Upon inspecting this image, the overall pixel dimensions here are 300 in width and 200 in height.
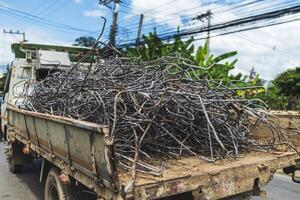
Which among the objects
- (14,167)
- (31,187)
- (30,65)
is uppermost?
(30,65)

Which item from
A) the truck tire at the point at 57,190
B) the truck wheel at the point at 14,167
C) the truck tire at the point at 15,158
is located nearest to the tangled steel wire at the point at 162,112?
the truck tire at the point at 57,190

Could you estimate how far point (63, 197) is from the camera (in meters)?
3.77

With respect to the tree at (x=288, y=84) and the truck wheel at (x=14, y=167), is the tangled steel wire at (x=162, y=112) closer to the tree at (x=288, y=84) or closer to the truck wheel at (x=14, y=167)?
the truck wheel at (x=14, y=167)

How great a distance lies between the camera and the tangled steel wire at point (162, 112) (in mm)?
3770

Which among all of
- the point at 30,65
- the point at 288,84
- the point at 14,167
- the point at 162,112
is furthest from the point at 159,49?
the point at 288,84

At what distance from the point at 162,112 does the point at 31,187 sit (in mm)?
3722

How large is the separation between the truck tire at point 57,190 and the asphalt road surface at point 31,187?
1765 mm

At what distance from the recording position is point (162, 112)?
4008 mm

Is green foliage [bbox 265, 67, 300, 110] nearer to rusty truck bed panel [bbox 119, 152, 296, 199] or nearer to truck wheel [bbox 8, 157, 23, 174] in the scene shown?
truck wheel [bbox 8, 157, 23, 174]

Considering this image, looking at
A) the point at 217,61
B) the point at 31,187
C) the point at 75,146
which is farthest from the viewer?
the point at 217,61

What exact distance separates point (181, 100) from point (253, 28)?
8.18 m

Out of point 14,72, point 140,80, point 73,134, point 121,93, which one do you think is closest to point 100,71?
point 140,80

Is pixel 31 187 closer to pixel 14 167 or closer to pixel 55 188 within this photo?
pixel 14 167

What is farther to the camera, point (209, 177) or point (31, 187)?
point (31, 187)
